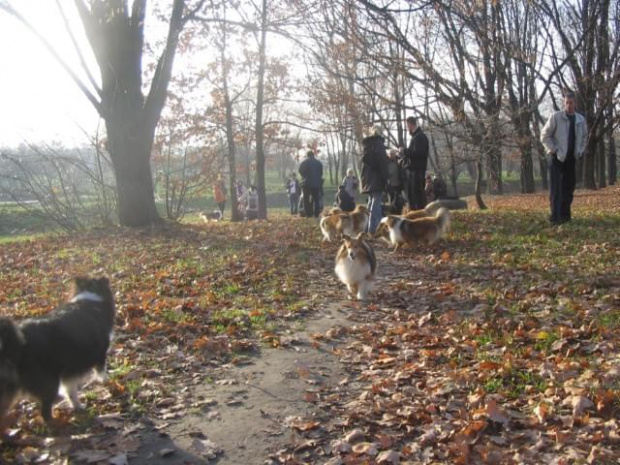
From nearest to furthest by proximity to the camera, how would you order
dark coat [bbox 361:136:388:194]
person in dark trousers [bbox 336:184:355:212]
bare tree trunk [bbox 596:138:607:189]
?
1. dark coat [bbox 361:136:388:194]
2. person in dark trousers [bbox 336:184:355:212]
3. bare tree trunk [bbox 596:138:607:189]

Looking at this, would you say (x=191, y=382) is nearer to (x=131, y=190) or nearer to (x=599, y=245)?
(x=599, y=245)

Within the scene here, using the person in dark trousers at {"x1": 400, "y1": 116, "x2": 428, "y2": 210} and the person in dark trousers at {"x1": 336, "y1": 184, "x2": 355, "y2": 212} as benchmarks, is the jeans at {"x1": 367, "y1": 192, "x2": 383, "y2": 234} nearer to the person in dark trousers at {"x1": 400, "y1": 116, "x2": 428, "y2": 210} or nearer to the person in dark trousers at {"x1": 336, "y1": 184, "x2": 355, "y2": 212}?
the person in dark trousers at {"x1": 400, "y1": 116, "x2": 428, "y2": 210}

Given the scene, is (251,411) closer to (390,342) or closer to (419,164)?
(390,342)

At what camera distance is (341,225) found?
11.5 meters

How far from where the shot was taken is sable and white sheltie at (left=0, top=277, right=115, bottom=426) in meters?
3.51

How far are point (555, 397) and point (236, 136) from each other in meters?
21.9

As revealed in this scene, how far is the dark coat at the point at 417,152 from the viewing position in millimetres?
11883

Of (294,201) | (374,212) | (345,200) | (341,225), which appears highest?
(294,201)

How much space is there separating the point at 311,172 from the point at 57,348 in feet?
46.2

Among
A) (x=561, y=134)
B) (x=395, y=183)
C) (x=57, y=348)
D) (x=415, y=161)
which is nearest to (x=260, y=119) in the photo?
(x=395, y=183)

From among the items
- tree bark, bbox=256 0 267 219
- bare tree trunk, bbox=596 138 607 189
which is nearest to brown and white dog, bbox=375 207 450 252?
tree bark, bbox=256 0 267 219

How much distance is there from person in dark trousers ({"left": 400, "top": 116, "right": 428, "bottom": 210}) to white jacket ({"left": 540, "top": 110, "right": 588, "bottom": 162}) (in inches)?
101

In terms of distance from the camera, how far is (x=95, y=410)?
441 centimetres

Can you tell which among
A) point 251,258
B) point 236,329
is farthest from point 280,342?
point 251,258
